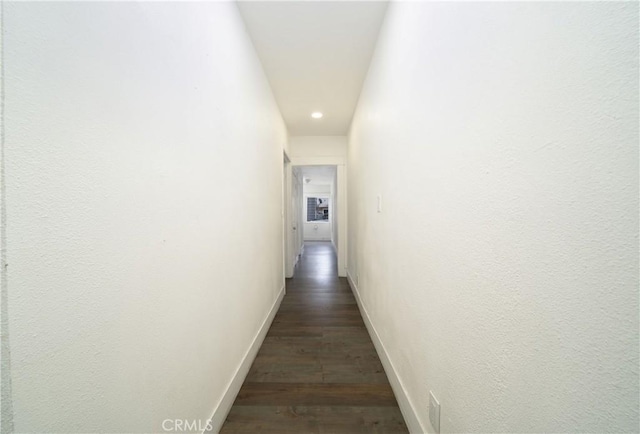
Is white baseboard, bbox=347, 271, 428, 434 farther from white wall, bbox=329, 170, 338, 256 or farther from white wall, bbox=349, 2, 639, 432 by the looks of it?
white wall, bbox=329, 170, 338, 256

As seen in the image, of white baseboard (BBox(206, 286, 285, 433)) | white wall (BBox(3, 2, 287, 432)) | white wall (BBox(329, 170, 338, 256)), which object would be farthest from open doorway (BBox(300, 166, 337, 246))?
white wall (BBox(3, 2, 287, 432))

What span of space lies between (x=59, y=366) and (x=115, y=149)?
52cm

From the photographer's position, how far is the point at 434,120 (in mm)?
971

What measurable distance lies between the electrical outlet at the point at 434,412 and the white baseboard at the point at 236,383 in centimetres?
102

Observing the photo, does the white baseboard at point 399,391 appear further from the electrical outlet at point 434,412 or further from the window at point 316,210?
the window at point 316,210

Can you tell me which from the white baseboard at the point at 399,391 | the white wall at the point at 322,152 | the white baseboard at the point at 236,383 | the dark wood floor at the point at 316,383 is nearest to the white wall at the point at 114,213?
the white baseboard at the point at 236,383

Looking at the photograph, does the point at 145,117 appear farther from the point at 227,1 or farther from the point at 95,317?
the point at 227,1

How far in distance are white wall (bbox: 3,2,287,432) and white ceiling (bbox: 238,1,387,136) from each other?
1.79 ft

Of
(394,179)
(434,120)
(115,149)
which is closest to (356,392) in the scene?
(394,179)

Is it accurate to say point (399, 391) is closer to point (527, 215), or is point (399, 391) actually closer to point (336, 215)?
point (527, 215)

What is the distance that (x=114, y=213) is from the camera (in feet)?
2.08

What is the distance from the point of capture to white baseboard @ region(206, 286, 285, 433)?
1.21 m

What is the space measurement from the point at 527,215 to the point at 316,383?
1601 mm

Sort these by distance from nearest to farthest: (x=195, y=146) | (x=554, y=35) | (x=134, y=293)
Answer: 1. (x=554, y=35)
2. (x=134, y=293)
3. (x=195, y=146)
